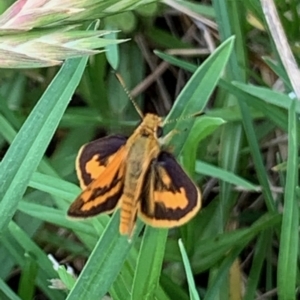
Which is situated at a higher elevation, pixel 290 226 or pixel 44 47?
pixel 44 47

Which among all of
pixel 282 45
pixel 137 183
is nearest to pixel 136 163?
pixel 137 183

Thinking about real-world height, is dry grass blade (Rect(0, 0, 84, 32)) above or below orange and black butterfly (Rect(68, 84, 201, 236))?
above

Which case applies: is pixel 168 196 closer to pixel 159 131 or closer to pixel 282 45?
pixel 159 131

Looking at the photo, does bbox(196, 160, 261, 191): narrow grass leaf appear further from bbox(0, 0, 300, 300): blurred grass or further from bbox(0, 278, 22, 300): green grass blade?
bbox(0, 278, 22, 300): green grass blade

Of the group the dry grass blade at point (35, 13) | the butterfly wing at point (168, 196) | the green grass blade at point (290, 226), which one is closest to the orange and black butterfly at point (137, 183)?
the butterfly wing at point (168, 196)

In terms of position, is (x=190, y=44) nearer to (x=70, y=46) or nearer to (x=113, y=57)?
(x=113, y=57)

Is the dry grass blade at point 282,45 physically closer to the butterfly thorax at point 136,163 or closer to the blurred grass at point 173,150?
the blurred grass at point 173,150

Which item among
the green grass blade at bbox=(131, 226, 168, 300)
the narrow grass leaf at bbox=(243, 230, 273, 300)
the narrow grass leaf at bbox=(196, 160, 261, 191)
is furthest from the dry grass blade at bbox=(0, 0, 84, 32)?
the narrow grass leaf at bbox=(243, 230, 273, 300)

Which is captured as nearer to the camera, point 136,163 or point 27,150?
point 27,150
